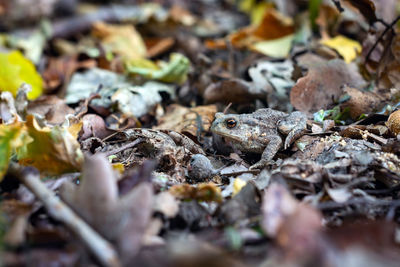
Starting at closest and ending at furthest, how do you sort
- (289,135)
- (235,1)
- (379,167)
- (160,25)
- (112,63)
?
(379,167) < (289,135) < (112,63) < (160,25) < (235,1)

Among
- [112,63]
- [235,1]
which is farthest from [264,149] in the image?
[235,1]

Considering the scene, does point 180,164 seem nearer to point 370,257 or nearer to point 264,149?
point 264,149

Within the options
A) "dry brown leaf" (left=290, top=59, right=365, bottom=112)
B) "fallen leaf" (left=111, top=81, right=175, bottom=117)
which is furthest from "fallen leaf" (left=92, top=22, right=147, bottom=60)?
"dry brown leaf" (left=290, top=59, right=365, bottom=112)

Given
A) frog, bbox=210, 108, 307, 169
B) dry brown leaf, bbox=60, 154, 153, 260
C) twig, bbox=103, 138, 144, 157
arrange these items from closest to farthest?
dry brown leaf, bbox=60, 154, 153, 260 → twig, bbox=103, 138, 144, 157 → frog, bbox=210, 108, 307, 169

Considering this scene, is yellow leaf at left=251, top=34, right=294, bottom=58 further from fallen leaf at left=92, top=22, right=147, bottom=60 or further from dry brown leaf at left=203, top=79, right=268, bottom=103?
fallen leaf at left=92, top=22, right=147, bottom=60

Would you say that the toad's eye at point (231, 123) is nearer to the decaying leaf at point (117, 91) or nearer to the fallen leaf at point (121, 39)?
the decaying leaf at point (117, 91)
